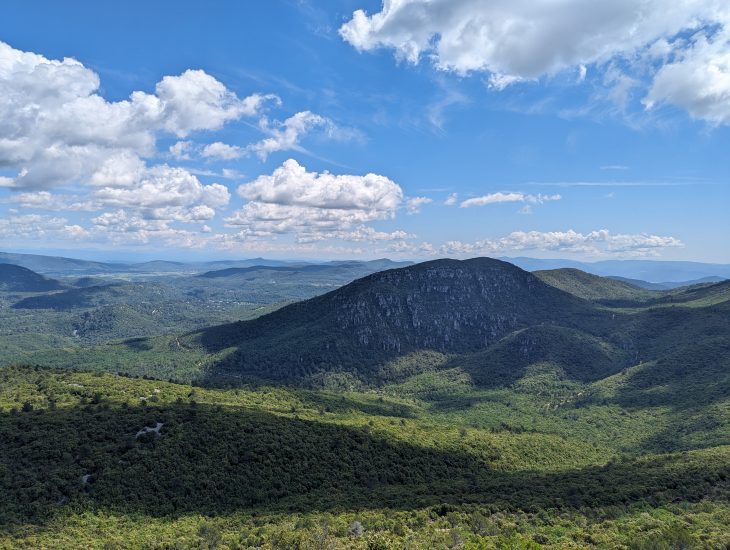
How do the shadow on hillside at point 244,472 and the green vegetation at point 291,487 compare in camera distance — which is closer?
the green vegetation at point 291,487

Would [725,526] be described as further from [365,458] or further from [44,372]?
[44,372]

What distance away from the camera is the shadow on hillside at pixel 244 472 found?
8269cm

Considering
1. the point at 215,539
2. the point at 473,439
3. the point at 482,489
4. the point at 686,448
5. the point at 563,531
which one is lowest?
the point at 686,448

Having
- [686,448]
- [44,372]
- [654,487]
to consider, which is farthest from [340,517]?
[686,448]

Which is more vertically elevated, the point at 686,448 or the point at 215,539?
the point at 215,539

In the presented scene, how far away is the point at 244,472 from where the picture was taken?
3910 inches

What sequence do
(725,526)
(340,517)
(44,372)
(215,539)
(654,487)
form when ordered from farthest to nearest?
1. (44,372)
2. (654,487)
3. (340,517)
4. (215,539)
5. (725,526)

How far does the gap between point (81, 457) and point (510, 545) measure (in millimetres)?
85574

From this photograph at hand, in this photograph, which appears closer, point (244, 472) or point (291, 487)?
point (291, 487)

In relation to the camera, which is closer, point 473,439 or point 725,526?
point 725,526

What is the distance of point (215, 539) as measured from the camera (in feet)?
225

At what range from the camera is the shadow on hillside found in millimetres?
82688

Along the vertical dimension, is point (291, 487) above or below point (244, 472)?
below

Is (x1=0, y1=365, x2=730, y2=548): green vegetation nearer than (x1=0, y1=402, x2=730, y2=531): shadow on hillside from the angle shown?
Yes
